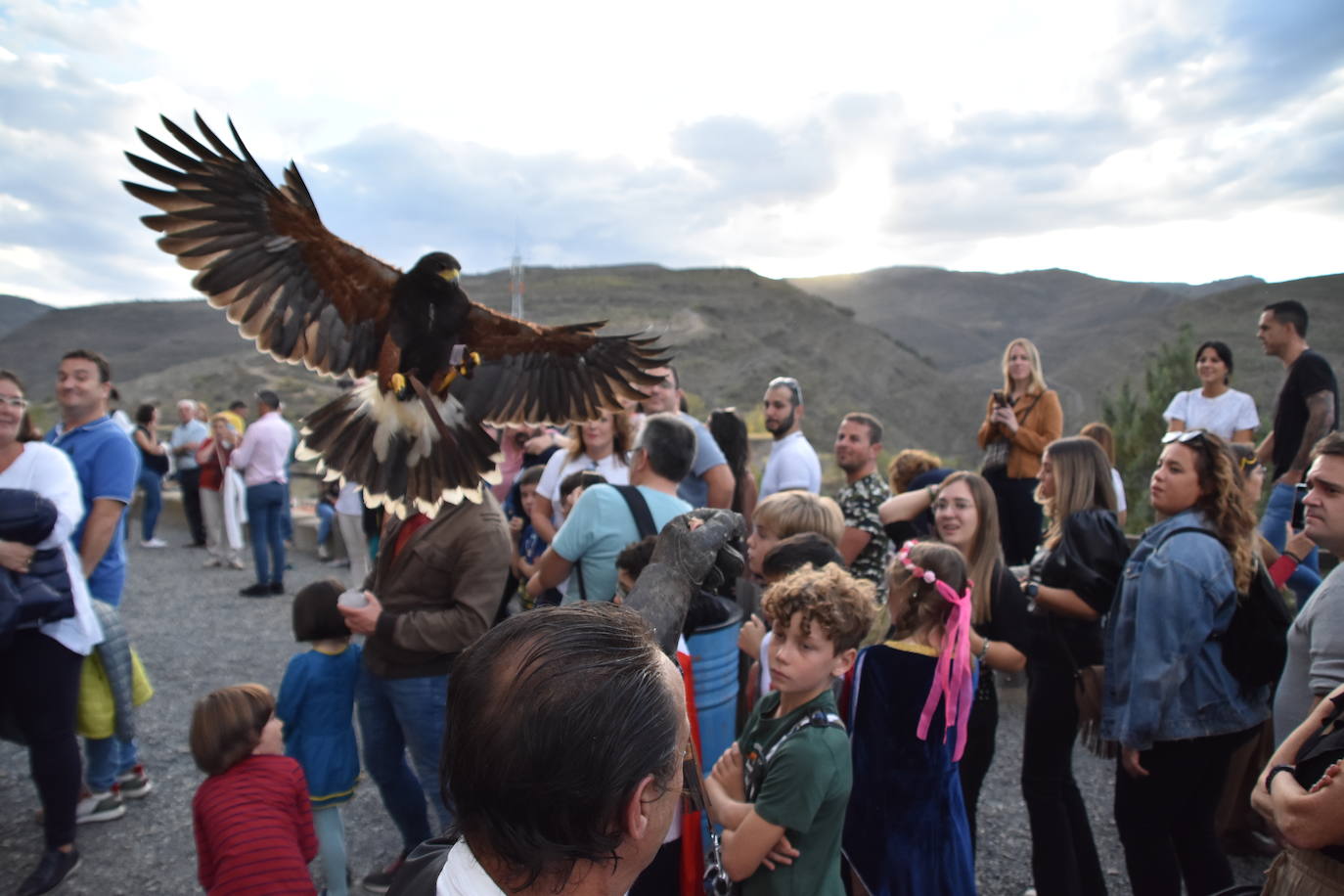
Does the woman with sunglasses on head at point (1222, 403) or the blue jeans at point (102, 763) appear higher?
the woman with sunglasses on head at point (1222, 403)

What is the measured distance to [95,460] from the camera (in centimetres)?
372

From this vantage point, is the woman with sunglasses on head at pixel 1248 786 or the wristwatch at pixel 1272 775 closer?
the wristwatch at pixel 1272 775

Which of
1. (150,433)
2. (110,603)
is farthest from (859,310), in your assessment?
(110,603)

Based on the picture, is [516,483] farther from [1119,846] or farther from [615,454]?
[1119,846]

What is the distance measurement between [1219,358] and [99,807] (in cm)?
721

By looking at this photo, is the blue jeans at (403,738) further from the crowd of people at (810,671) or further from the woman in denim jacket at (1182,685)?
the woman in denim jacket at (1182,685)

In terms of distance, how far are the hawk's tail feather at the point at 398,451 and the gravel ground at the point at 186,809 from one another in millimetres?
1775

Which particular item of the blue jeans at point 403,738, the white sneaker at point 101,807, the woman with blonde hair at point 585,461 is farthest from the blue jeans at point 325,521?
the blue jeans at point 403,738

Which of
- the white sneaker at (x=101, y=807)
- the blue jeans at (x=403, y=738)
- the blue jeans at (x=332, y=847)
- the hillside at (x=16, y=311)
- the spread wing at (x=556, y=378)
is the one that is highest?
the hillside at (x=16, y=311)

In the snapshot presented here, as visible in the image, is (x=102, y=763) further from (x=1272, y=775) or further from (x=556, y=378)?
(x=1272, y=775)

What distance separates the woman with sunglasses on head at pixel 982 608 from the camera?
9.64 feet

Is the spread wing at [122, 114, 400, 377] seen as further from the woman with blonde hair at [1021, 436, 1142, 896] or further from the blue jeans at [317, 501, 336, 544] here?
the blue jeans at [317, 501, 336, 544]

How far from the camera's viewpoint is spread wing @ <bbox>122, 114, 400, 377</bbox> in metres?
3.05

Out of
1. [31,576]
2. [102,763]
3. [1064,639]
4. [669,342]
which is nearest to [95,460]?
[31,576]
